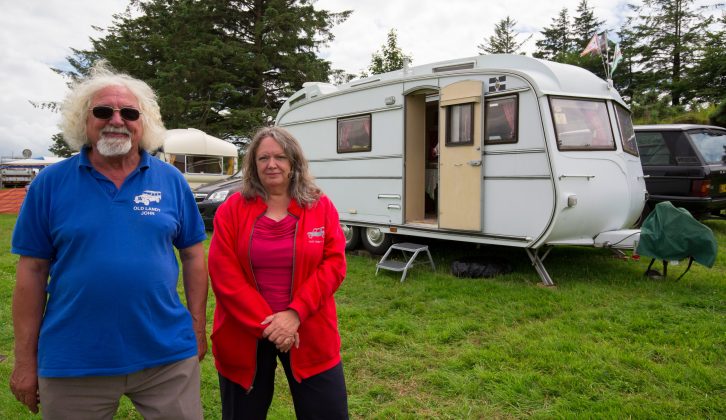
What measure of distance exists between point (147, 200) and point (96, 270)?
1.07 feet

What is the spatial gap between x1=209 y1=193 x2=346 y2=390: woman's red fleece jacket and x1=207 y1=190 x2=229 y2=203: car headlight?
28.9 ft

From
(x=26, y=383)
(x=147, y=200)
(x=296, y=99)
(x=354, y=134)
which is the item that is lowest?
(x=26, y=383)

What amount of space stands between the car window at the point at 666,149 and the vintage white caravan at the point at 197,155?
11896 mm

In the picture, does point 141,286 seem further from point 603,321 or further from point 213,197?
point 213,197

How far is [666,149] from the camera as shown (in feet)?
26.4

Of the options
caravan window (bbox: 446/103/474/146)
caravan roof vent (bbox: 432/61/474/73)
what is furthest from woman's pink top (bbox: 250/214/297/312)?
caravan roof vent (bbox: 432/61/474/73)

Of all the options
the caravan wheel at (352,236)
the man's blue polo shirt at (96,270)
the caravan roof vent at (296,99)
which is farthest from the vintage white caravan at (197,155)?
the man's blue polo shirt at (96,270)

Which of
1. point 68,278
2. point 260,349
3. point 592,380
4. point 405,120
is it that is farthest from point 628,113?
point 68,278

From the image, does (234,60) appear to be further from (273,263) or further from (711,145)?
(273,263)

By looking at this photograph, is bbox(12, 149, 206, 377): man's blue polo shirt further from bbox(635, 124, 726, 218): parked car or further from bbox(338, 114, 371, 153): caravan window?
bbox(635, 124, 726, 218): parked car

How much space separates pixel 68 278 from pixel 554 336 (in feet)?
12.2

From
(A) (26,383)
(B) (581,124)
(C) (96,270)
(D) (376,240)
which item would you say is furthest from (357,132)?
(A) (26,383)

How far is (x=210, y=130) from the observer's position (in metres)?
23.6

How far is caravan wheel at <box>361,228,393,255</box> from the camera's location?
26.1 feet
